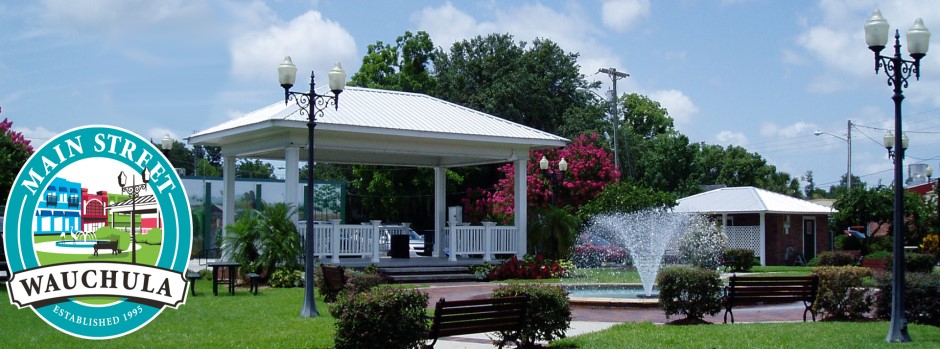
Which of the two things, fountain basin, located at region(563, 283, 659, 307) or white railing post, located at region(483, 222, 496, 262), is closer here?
fountain basin, located at region(563, 283, 659, 307)

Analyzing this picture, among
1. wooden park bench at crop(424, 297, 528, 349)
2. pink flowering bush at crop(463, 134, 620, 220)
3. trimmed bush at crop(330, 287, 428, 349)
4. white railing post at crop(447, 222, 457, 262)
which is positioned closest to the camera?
trimmed bush at crop(330, 287, 428, 349)

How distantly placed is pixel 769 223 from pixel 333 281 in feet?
86.5

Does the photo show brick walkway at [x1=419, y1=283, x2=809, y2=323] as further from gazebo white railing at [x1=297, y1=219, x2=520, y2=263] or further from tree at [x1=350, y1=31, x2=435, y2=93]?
tree at [x1=350, y1=31, x2=435, y2=93]

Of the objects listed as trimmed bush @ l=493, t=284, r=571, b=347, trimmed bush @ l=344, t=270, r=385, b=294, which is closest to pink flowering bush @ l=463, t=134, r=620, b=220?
trimmed bush @ l=344, t=270, r=385, b=294

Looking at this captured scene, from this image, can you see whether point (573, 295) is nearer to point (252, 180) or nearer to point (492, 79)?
point (252, 180)

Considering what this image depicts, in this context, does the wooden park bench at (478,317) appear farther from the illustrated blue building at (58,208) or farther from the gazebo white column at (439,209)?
the gazebo white column at (439,209)

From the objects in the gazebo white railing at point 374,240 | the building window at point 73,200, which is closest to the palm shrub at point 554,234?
the gazebo white railing at point 374,240

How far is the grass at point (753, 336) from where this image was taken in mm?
11477

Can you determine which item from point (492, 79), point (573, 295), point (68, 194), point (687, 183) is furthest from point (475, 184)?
point (68, 194)

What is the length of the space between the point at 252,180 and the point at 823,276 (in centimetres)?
2387

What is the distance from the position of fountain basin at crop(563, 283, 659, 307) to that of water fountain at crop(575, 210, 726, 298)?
246cm

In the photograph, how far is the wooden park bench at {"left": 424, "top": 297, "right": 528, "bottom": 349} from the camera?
10.6 m

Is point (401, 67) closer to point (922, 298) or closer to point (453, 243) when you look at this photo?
point (453, 243)

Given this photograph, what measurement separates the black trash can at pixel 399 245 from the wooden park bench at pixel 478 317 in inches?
628
